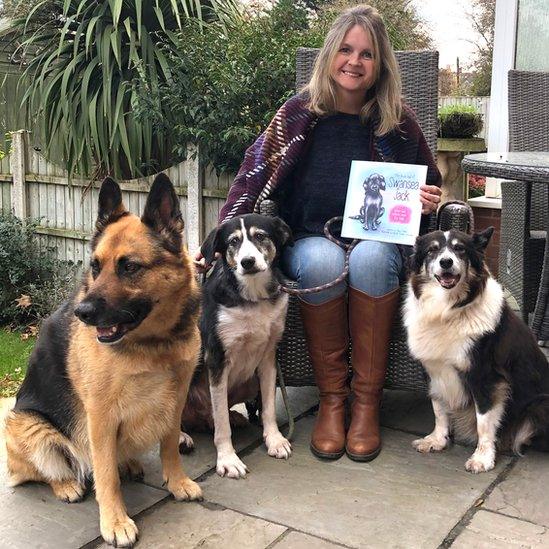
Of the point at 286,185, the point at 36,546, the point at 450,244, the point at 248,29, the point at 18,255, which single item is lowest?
the point at 36,546

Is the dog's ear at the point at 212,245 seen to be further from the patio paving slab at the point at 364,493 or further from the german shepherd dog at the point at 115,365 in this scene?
the patio paving slab at the point at 364,493

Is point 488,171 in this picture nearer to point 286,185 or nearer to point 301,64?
point 286,185

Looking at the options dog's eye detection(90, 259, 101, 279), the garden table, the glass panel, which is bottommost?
dog's eye detection(90, 259, 101, 279)

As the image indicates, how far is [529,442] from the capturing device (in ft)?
8.20

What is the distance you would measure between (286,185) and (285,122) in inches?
10.9

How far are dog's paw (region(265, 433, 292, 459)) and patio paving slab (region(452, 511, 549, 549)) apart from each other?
0.77m

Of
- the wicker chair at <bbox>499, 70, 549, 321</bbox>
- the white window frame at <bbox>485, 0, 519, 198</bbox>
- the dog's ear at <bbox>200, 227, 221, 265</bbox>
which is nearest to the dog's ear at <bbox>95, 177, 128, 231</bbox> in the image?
the dog's ear at <bbox>200, 227, 221, 265</bbox>

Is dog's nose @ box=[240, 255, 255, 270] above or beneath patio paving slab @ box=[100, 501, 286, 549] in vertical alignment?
above

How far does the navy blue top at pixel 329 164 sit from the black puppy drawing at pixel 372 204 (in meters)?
0.16

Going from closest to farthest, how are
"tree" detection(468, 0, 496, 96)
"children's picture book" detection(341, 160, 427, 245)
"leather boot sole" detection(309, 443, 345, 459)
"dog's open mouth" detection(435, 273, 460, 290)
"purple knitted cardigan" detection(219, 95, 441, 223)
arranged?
"dog's open mouth" detection(435, 273, 460, 290), "leather boot sole" detection(309, 443, 345, 459), "children's picture book" detection(341, 160, 427, 245), "purple knitted cardigan" detection(219, 95, 441, 223), "tree" detection(468, 0, 496, 96)

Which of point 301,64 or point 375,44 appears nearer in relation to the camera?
point 375,44

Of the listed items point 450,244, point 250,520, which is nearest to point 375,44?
point 450,244

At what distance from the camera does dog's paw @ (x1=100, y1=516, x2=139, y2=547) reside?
1.99 m

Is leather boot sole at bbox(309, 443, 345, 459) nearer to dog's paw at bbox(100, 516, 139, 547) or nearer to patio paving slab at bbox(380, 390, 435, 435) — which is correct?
patio paving slab at bbox(380, 390, 435, 435)
